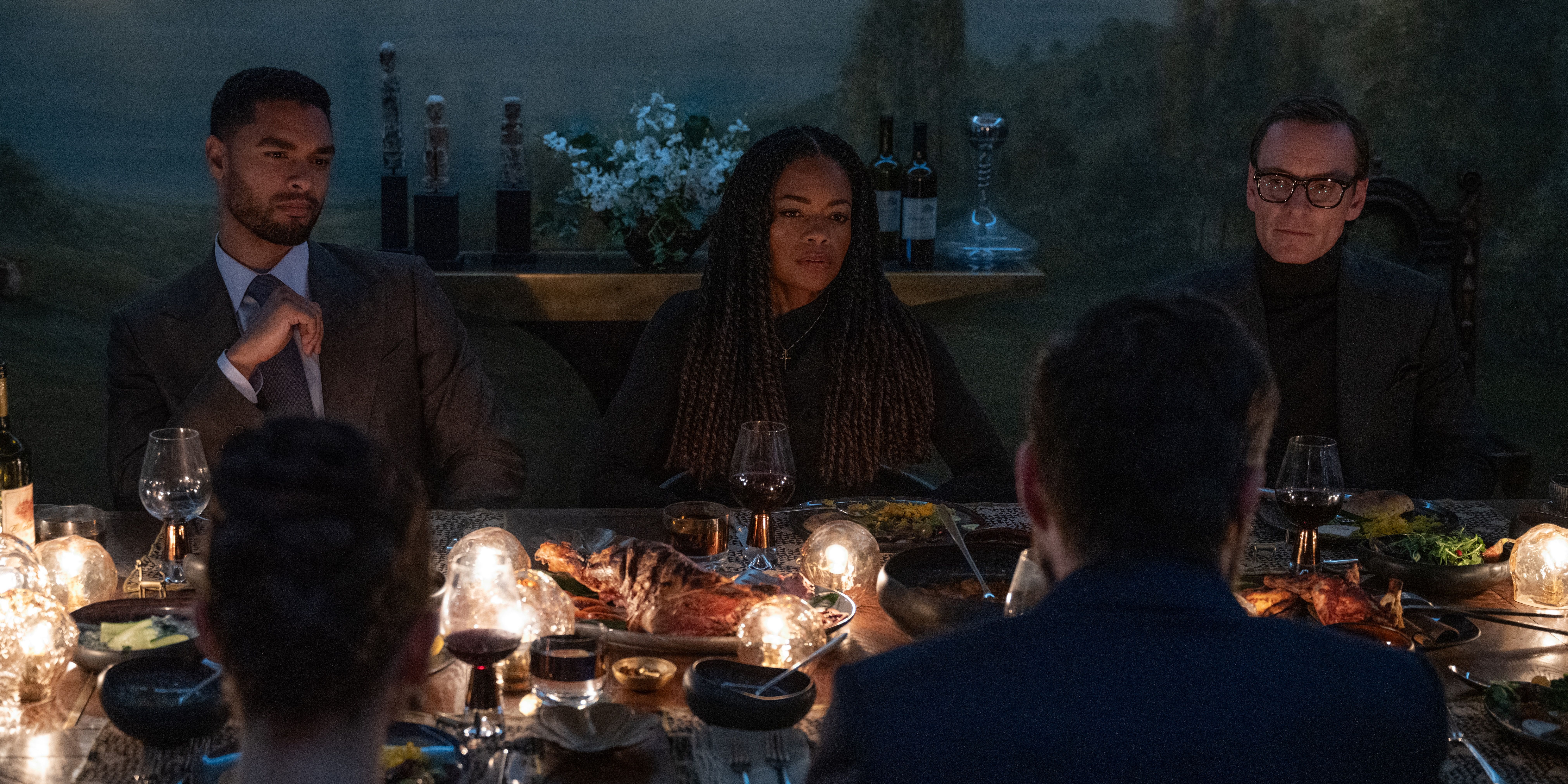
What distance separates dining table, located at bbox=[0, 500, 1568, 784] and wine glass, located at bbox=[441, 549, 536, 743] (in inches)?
2.3

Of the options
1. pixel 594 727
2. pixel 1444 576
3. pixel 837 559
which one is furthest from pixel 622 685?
pixel 1444 576

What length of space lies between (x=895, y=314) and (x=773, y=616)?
1447 millimetres

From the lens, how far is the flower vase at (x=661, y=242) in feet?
12.3

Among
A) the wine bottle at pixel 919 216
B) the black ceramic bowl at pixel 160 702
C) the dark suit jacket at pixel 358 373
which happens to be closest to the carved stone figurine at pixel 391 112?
the dark suit jacket at pixel 358 373

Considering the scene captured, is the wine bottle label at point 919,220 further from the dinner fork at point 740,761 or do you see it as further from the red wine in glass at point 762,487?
the dinner fork at point 740,761

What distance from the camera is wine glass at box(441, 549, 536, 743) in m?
1.44

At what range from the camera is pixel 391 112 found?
3.83 meters

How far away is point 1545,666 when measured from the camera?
1.70 metres

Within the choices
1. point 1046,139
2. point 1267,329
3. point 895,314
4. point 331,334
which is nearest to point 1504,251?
point 1046,139

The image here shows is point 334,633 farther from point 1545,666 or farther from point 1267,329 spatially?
point 1267,329

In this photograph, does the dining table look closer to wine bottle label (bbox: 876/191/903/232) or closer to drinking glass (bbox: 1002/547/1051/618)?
drinking glass (bbox: 1002/547/1051/618)

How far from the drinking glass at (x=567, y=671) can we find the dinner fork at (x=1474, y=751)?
0.23m

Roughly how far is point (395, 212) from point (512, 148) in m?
0.36

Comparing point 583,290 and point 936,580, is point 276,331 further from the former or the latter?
point 936,580
